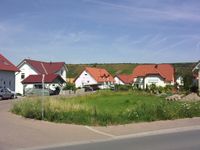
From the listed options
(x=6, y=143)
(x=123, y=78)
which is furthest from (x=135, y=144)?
(x=123, y=78)

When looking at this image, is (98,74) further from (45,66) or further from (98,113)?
(98,113)

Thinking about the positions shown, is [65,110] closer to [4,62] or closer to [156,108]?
[156,108]

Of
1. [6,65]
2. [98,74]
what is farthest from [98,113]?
[98,74]

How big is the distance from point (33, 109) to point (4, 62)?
4819 centimetres

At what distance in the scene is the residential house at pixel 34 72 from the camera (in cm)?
8525

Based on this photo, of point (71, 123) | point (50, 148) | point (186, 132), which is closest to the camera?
point (50, 148)

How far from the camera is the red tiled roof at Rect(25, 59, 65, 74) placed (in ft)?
304

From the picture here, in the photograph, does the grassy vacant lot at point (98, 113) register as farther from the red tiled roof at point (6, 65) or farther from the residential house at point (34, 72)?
the residential house at point (34, 72)

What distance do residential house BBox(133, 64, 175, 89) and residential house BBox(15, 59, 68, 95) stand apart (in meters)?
17.7

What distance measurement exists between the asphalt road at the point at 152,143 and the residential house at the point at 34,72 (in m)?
65.5

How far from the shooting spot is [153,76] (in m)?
104

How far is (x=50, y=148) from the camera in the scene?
15.4 metres

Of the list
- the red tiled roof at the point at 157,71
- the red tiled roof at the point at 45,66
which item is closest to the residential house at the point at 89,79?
the red tiled roof at the point at 157,71

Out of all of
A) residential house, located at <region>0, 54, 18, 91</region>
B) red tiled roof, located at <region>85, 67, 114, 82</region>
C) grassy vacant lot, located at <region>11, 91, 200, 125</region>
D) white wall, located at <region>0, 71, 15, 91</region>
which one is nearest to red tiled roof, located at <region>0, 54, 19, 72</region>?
residential house, located at <region>0, 54, 18, 91</region>
